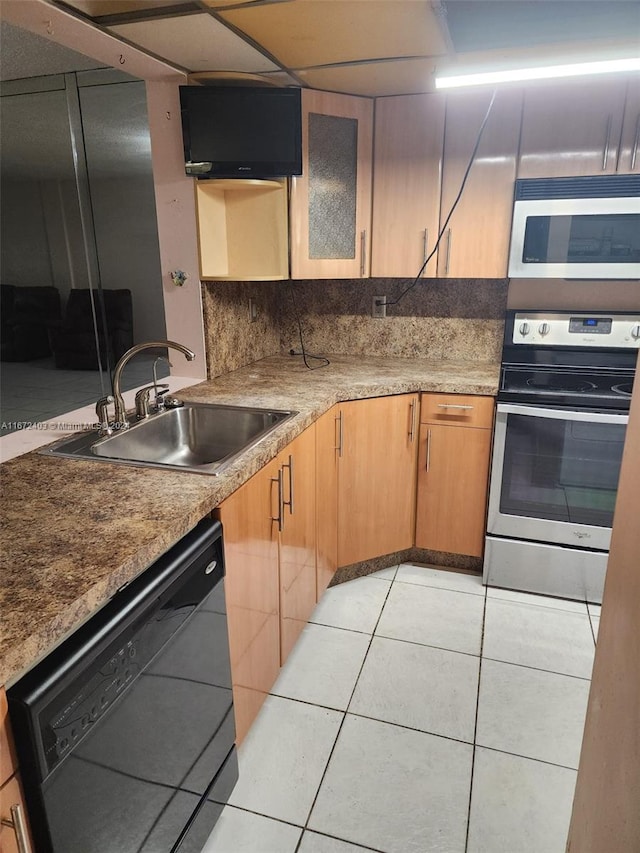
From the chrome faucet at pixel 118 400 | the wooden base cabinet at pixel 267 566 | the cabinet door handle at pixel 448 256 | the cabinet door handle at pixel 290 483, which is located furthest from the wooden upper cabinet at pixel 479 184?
the chrome faucet at pixel 118 400

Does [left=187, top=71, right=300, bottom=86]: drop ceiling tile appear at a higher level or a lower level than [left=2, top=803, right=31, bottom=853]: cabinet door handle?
higher

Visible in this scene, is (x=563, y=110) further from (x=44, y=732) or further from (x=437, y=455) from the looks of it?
(x=44, y=732)

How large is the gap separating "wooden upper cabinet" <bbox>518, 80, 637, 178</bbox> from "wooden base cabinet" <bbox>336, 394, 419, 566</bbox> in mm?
1127

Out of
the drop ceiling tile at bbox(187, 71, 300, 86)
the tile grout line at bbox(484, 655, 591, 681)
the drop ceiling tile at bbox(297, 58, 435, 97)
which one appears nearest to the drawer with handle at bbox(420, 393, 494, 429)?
the tile grout line at bbox(484, 655, 591, 681)

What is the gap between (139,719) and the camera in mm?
1042

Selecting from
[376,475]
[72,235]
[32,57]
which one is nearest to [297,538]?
[376,475]

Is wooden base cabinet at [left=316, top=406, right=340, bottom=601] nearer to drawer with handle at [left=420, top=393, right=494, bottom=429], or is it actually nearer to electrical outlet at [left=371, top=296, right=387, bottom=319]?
drawer with handle at [left=420, top=393, right=494, bottom=429]

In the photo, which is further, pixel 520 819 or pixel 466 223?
→ pixel 466 223

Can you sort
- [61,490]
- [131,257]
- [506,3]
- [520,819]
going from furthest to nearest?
1. [131,257]
2. [506,3]
3. [520,819]
4. [61,490]

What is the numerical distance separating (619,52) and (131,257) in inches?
110

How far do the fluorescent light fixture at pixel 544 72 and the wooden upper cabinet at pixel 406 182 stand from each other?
61 centimetres

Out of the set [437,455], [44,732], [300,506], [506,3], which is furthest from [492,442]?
[44,732]

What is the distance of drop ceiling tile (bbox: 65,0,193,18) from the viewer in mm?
1449

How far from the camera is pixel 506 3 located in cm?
157
